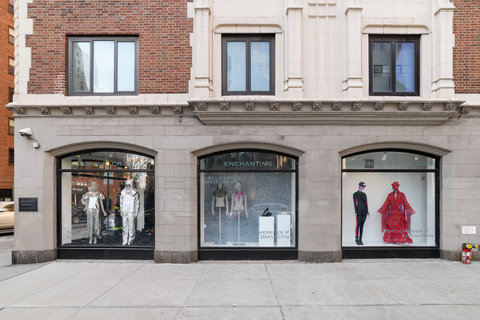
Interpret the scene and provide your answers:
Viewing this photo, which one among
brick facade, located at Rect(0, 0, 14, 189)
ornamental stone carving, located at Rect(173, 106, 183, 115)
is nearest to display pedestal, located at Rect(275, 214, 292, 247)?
ornamental stone carving, located at Rect(173, 106, 183, 115)

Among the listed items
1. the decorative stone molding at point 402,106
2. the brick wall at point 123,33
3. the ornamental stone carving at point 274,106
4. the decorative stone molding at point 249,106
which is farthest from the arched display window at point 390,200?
the brick wall at point 123,33

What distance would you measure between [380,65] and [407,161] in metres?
2.94

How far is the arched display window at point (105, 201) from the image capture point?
8.89m

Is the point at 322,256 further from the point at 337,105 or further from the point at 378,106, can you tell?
the point at 378,106

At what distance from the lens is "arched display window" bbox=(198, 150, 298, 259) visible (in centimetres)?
884

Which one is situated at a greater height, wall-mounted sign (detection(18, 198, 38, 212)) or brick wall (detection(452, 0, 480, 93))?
brick wall (detection(452, 0, 480, 93))

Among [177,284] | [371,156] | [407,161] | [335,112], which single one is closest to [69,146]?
[177,284]

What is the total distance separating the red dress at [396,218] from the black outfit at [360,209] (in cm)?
51

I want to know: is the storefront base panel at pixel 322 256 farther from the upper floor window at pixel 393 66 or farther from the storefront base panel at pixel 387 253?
the upper floor window at pixel 393 66

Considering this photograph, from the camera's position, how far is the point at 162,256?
27.5 ft

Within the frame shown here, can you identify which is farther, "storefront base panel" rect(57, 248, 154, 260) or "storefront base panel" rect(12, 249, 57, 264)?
"storefront base panel" rect(57, 248, 154, 260)

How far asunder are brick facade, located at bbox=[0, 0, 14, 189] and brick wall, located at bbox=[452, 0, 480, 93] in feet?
110

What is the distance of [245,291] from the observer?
6.27 m

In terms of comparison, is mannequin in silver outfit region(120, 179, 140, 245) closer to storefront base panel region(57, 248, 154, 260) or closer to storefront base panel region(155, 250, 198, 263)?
storefront base panel region(57, 248, 154, 260)
